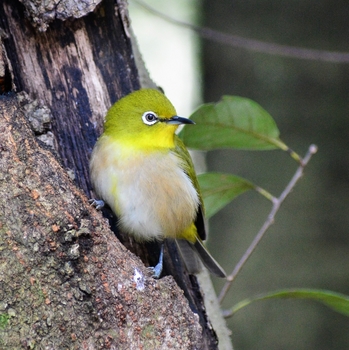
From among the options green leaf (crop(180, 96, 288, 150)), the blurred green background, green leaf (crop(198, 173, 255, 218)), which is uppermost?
green leaf (crop(180, 96, 288, 150))

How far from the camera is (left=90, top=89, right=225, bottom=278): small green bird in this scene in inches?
133

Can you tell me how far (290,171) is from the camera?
19.4 ft

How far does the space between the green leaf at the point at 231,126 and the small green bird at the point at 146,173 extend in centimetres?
10

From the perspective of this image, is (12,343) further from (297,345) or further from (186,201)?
(297,345)

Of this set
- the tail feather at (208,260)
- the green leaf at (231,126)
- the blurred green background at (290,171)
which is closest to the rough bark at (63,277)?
the green leaf at (231,126)

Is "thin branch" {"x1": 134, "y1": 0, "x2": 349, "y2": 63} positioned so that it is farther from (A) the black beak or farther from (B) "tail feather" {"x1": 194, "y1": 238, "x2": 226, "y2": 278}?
(B) "tail feather" {"x1": 194, "y1": 238, "x2": 226, "y2": 278}

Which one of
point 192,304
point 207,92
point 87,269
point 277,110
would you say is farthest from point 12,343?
point 207,92

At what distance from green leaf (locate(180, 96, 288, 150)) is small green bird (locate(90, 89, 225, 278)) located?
0.34 feet

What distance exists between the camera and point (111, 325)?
227 cm

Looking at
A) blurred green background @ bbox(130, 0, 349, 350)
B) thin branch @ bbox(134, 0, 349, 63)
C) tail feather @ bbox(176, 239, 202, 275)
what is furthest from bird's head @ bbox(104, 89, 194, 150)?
blurred green background @ bbox(130, 0, 349, 350)

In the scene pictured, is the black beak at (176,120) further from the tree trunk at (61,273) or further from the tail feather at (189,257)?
the tree trunk at (61,273)

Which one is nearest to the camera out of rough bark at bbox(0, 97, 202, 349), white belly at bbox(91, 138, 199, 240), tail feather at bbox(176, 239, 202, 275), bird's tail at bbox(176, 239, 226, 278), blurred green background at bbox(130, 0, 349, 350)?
rough bark at bbox(0, 97, 202, 349)

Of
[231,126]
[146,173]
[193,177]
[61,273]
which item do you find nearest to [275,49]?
[231,126]

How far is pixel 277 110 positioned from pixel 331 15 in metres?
1.04
